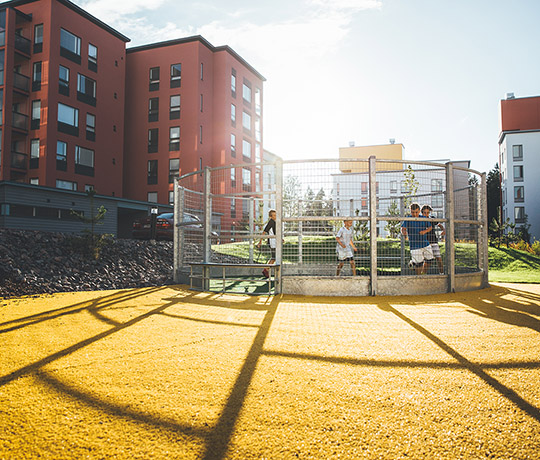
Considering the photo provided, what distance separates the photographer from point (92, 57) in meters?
28.1

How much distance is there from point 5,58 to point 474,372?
1278 inches

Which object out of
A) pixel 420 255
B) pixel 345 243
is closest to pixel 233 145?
pixel 345 243

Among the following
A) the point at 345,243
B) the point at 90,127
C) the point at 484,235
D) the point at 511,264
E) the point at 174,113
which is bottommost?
the point at 511,264

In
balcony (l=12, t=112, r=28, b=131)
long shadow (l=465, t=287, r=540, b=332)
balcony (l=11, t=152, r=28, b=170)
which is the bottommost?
long shadow (l=465, t=287, r=540, b=332)

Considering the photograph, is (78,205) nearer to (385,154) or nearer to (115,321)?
(115,321)

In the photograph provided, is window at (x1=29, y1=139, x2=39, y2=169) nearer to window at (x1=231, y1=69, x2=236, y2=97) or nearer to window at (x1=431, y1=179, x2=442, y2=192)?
window at (x1=231, y1=69, x2=236, y2=97)

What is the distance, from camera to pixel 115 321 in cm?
502

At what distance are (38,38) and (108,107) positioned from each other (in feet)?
20.0

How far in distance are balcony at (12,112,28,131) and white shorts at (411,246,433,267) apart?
27.4 metres

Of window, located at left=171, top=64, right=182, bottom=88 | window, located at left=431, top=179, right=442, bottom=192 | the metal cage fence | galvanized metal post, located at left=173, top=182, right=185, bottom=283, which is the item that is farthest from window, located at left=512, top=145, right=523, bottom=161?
galvanized metal post, located at left=173, top=182, right=185, bottom=283

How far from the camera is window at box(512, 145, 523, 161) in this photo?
45906 millimetres

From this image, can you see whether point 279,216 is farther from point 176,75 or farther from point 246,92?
point 246,92

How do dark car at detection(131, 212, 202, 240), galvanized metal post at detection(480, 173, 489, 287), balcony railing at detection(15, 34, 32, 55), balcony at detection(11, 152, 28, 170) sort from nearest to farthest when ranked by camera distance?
galvanized metal post at detection(480, 173, 489, 287)
dark car at detection(131, 212, 202, 240)
balcony at detection(11, 152, 28, 170)
balcony railing at detection(15, 34, 32, 55)

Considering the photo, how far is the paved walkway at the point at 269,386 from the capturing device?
201cm
